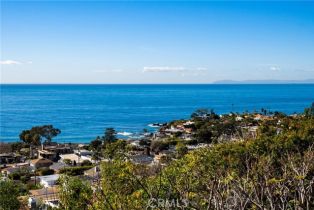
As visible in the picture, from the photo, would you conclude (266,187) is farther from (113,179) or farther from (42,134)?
(42,134)

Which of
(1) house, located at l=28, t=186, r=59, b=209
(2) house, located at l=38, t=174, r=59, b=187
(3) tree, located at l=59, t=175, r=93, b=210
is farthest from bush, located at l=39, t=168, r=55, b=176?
(3) tree, located at l=59, t=175, r=93, b=210

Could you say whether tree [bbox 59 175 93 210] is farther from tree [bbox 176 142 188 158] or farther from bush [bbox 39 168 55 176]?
bush [bbox 39 168 55 176]

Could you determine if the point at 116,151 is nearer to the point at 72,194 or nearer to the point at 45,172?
the point at 72,194

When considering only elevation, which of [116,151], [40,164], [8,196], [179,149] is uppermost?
[116,151]

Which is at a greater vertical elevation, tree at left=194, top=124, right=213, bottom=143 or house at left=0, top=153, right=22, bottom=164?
tree at left=194, top=124, right=213, bottom=143

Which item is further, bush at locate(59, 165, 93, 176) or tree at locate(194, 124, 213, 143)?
tree at locate(194, 124, 213, 143)

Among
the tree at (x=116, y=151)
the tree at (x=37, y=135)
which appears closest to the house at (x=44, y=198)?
the tree at (x=116, y=151)

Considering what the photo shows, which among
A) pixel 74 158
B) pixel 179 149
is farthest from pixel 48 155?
pixel 179 149
